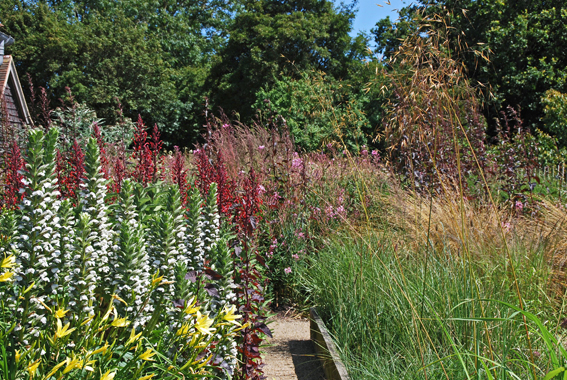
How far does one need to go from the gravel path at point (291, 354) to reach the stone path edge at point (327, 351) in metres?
0.11

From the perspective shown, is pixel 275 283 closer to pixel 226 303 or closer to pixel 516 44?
pixel 226 303

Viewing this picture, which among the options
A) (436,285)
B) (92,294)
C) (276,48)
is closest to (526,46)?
(276,48)

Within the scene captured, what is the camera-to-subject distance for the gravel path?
307 cm

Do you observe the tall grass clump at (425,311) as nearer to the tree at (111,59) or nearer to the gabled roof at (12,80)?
the gabled roof at (12,80)

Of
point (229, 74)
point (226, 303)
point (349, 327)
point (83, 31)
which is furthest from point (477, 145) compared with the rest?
point (83, 31)

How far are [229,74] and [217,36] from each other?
33.0 ft

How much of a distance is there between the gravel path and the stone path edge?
11 cm

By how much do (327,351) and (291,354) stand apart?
68cm

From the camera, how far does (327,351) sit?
9.22 feet

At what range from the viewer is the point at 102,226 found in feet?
6.03

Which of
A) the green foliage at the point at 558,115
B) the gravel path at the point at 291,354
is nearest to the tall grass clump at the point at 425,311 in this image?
the gravel path at the point at 291,354

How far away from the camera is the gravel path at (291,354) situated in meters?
3.07

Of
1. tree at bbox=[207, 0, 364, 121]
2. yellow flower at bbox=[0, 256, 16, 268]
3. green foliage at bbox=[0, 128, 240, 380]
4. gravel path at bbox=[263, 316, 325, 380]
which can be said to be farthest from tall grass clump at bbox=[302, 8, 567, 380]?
tree at bbox=[207, 0, 364, 121]

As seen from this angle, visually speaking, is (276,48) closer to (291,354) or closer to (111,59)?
(111,59)
